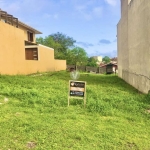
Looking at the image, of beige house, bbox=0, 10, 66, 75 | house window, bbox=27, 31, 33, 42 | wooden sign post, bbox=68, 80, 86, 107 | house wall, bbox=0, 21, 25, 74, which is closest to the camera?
wooden sign post, bbox=68, 80, 86, 107

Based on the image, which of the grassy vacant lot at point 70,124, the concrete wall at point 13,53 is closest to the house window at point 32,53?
the concrete wall at point 13,53

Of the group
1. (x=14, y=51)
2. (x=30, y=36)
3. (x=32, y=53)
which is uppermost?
(x=30, y=36)

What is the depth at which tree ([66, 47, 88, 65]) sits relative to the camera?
48.6 metres

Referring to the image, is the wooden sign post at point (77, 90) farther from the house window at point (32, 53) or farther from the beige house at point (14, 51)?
the house window at point (32, 53)

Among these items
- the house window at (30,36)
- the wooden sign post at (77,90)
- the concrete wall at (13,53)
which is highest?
the house window at (30,36)

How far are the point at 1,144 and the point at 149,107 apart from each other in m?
4.57

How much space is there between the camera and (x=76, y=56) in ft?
177

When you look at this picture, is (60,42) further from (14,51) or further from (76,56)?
(14,51)

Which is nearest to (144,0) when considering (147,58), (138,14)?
(138,14)

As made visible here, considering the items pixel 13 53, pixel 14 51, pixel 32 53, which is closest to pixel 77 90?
pixel 13 53

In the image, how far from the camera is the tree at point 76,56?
→ 4865 centimetres

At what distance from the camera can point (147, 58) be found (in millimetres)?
9039

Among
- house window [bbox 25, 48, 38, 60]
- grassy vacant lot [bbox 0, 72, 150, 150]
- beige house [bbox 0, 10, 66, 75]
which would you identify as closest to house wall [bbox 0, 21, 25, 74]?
beige house [bbox 0, 10, 66, 75]

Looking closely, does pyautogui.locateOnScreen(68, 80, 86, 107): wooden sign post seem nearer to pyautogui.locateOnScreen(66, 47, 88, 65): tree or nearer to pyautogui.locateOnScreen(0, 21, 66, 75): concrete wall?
pyautogui.locateOnScreen(0, 21, 66, 75): concrete wall
